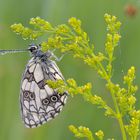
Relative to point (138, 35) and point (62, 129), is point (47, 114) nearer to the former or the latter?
point (62, 129)

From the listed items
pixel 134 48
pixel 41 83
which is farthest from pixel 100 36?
pixel 41 83

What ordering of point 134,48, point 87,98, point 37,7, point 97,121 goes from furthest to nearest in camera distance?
1. point 37,7
2. point 134,48
3. point 97,121
4. point 87,98

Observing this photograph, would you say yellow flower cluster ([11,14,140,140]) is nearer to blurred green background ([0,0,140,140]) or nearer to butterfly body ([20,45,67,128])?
butterfly body ([20,45,67,128])

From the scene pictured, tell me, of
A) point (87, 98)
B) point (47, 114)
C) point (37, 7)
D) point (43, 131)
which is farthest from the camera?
point (37, 7)

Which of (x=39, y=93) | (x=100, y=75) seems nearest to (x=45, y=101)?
(x=39, y=93)

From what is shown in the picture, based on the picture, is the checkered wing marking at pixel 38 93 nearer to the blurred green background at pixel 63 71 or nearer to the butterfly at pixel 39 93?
the butterfly at pixel 39 93

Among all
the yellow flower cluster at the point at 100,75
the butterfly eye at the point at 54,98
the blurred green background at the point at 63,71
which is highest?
the blurred green background at the point at 63,71

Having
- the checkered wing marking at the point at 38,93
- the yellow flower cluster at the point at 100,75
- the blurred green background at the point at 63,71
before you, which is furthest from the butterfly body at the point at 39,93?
the yellow flower cluster at the point at 100,75
